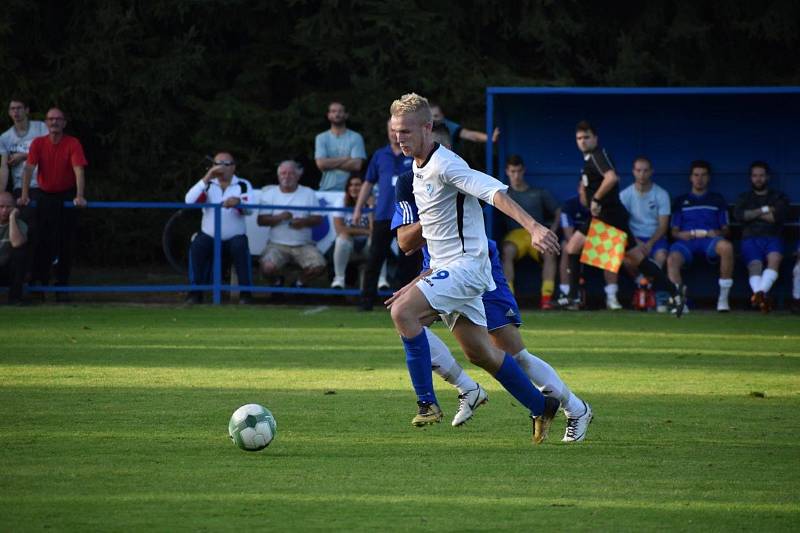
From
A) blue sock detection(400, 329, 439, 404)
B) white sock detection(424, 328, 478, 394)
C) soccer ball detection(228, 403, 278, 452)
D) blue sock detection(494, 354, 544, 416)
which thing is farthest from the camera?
white sock detection(424, 328, 478, 394)

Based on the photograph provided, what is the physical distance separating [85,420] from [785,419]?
4.14 meters

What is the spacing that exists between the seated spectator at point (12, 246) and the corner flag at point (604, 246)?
645cm

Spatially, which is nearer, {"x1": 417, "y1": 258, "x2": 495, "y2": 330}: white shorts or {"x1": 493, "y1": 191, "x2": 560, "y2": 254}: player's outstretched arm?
{"x1": 493, "y1": 191, "x2": 560, "y2": 254}: player's outstretched arm

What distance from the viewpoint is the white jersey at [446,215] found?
25.2 ft

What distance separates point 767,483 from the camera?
6449 millimetres

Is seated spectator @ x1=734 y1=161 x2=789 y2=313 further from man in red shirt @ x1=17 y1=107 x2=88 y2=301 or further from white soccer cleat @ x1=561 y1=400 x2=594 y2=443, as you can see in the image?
white soccer cleat @ x1=561 y1=400 x2=594 y2=443

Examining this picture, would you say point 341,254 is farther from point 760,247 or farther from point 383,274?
point 760,247

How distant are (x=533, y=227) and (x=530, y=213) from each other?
1011 centimetres

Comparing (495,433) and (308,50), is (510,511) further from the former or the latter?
(308,50)

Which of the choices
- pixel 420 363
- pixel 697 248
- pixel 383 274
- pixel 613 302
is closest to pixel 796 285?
pixel 697 248

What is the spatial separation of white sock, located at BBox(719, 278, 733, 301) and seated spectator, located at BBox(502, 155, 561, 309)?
1950mm

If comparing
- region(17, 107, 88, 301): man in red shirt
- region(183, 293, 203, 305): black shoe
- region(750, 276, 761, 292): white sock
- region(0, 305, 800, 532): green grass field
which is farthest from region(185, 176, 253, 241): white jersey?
region(750, 276, 761, 292): white sock

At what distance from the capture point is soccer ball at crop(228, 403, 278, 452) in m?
7.13

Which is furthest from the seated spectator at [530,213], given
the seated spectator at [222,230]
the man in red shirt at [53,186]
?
the man in red shirt at [53,186]
